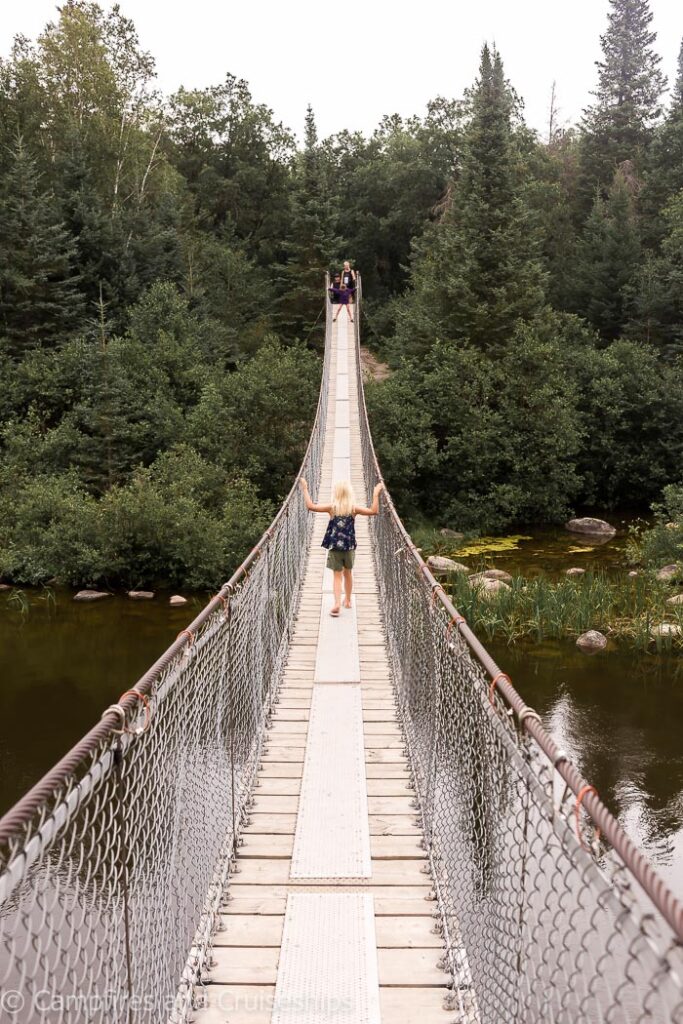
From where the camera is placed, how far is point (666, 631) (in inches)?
384

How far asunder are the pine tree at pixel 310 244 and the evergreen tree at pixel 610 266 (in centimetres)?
702

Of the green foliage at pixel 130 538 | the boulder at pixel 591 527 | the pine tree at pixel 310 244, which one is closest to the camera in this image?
the green foliage at pixel 130 538

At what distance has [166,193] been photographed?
23234mm

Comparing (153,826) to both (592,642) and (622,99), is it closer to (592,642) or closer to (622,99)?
(592,642)

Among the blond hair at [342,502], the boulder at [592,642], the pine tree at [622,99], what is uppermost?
the pine tree at [622,99]

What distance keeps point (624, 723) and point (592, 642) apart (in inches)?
62.9

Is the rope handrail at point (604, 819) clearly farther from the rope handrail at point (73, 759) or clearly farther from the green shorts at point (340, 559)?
the green shorts at point (340, 559)

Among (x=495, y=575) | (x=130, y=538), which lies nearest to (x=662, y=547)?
(x=495, y=575)

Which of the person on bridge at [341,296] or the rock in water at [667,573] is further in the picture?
the person on bridge at [341,296]

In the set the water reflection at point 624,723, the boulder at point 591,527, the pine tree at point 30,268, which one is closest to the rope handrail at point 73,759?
the water reflection at point 624,723

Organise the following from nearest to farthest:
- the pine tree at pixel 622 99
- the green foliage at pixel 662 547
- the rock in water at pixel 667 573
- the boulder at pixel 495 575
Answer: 1. the rock in water at pixel 667 573
2. the boulder at pixel 495 575
3. the green foliage at pixel 662 547
4. the pine tree at pixel 622 99

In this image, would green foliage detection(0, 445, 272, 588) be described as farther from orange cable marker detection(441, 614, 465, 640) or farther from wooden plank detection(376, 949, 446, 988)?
wooden plank detection(376, 949, 446, 988)

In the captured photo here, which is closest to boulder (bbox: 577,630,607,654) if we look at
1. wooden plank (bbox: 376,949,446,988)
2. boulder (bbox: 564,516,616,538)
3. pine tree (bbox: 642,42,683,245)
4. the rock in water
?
the rock in water

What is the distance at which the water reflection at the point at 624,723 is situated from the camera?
6480 mm
